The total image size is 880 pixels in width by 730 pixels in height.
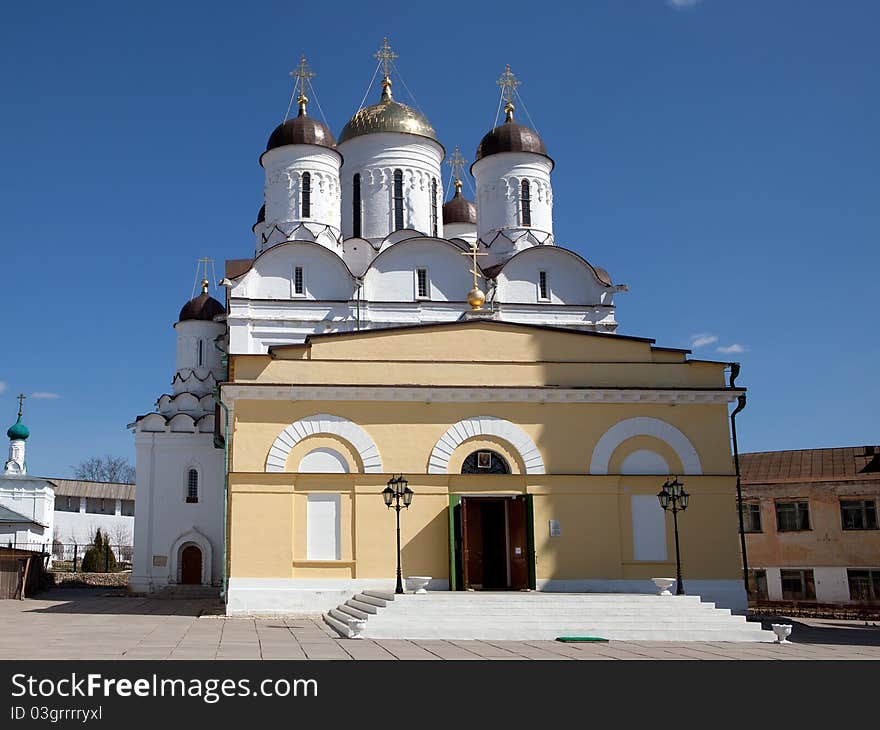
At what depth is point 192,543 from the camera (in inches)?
1318

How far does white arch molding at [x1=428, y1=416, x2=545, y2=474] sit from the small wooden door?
52.7 ft

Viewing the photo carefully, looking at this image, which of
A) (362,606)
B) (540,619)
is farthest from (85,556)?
(540,619)

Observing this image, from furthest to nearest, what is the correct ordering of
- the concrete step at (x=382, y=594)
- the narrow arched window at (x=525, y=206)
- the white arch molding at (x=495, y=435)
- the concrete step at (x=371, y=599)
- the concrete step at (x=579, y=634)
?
1. the narrow arched window at (x=525, y=206)
2. the white arch molding at (x=495, y=435)
3. the concrete step at (x=382, y=594)
4. the concrete step at (x=371, y=599)
5. the concrete step at (x=579, y=634)

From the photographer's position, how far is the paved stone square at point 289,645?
12758 mm

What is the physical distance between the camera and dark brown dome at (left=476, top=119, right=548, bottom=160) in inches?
1337

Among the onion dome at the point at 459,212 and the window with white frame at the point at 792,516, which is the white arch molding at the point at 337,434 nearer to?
the window with white frame at the point at 792,516

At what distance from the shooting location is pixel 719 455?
844 inches

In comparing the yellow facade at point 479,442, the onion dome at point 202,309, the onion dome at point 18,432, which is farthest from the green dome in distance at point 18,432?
the yellow facade at point 479,442

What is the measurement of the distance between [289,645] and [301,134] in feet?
A: 74.0

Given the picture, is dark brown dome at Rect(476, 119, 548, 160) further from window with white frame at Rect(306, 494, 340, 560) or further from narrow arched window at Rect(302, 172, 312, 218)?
window with white frame at Rect(306, 494, 340, 560)

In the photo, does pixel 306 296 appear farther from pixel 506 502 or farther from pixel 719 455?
pixel 719 455

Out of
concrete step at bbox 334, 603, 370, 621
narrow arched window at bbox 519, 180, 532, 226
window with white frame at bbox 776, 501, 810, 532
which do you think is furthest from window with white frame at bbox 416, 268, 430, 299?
concrete step at bbox 334, 603, 370, 621

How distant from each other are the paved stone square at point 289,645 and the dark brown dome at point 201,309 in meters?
18.8
